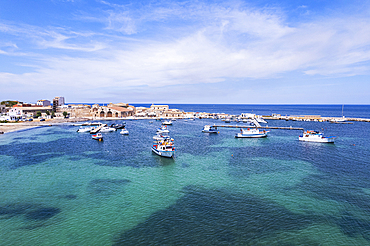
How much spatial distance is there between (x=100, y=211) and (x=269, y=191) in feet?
68.7

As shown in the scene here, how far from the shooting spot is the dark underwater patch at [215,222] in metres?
18.5

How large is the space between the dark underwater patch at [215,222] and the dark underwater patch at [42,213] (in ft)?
28.8

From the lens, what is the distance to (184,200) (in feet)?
83.9

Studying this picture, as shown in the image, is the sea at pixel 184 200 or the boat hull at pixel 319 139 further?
the boat hull at pixel 319 139

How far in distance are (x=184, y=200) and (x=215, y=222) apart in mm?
5561

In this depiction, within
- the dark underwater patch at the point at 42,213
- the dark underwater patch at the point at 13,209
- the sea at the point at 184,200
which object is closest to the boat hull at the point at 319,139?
the sea at the point at 184,200

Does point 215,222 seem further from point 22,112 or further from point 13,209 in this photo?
point 22,112

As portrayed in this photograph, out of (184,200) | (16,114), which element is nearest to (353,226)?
(184,200)

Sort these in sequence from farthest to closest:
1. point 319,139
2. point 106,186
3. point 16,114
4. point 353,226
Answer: point 16,114 → point 319,139 → point 106,186 → point 353,226

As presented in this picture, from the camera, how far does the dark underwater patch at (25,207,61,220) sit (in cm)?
2150

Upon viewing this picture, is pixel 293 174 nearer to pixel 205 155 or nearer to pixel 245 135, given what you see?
pixel 205 155

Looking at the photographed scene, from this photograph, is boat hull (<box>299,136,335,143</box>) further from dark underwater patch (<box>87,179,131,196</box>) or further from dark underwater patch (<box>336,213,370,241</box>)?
dark underwater patch (<box>87,179,131,196</box>)

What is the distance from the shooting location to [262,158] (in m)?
45.4

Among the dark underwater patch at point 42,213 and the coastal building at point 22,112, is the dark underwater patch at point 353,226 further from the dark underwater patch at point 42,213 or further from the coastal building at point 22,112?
the coastal building at point 22,112
